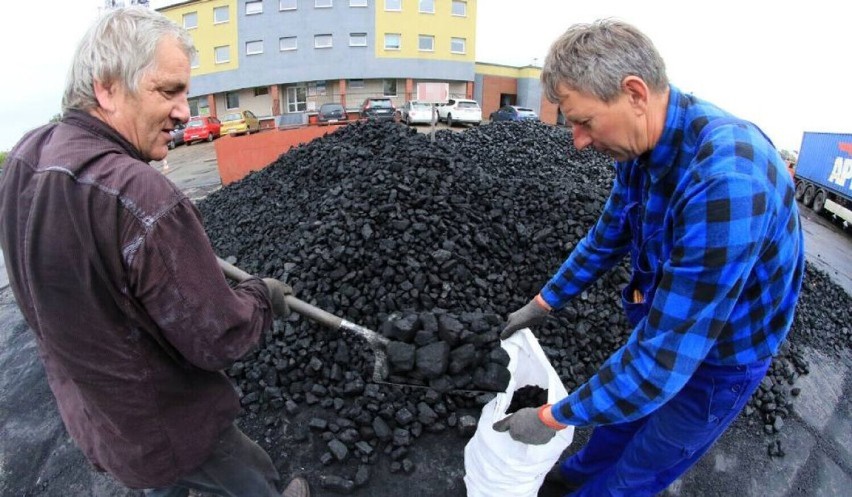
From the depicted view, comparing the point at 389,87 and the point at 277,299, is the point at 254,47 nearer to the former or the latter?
the point at 389,87

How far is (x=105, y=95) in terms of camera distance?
1.15 metres

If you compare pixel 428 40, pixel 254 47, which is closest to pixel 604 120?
pixel 428 40

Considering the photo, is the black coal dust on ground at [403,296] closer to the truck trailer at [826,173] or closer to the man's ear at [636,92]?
the man's ear at [636,92]

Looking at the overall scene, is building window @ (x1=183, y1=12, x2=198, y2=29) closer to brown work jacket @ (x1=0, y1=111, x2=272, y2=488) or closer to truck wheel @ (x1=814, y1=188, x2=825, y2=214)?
truck wheel @ (x1=814, y1=188, x2=825, y2=214)

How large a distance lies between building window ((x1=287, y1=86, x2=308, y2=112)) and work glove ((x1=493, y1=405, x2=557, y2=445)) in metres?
27.5

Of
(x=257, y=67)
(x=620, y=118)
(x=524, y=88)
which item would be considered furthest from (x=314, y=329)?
(x=524, y=88)

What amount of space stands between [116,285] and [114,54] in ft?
1.89

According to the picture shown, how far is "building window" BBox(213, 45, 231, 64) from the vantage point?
25.6 metres

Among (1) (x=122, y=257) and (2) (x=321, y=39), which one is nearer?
(1) (x=122, y=257)

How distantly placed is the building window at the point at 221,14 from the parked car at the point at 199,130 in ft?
33.1

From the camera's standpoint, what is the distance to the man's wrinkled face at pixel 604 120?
130 cm

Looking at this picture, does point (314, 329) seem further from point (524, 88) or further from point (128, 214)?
point (524, 88)

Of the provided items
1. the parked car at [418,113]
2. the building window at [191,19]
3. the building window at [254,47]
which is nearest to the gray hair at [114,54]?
the parked car at [418,113]

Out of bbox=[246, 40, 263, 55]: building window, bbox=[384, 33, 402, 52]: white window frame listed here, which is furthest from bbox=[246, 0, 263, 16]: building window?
bbox=[384, 33, 402, 52]: white window frame
